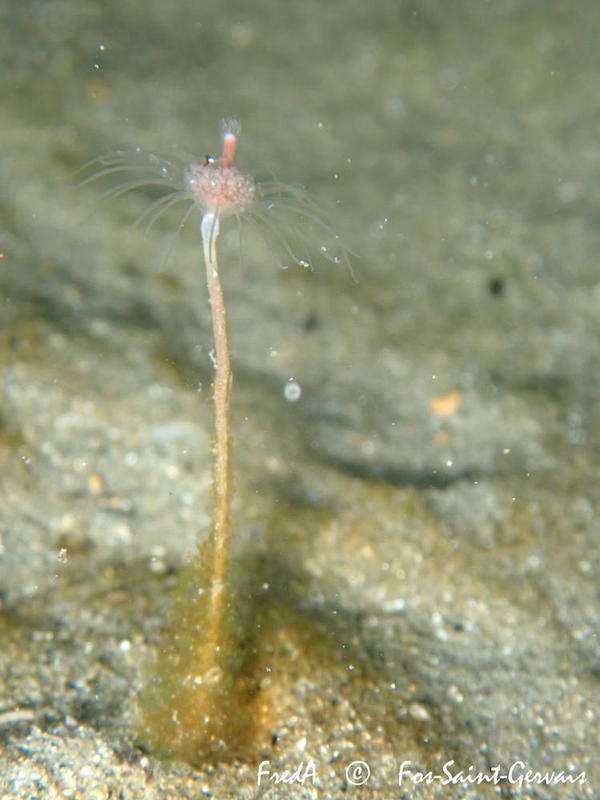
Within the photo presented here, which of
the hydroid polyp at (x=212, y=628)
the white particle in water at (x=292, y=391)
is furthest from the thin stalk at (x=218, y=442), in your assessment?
the white particle in water at (x=292, y=391)

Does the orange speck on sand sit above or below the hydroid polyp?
above

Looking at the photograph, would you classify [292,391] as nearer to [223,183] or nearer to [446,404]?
[446,404]

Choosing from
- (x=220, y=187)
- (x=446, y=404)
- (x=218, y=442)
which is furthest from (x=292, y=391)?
(x=220, y=187)

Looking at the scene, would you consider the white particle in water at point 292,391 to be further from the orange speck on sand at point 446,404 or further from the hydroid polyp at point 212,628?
the hydroid polyp at point 212,628

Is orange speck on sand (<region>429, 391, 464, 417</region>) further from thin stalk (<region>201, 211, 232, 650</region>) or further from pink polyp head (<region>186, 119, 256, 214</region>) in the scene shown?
pink polyp head (<region>186, 119, 256, 214</region>)

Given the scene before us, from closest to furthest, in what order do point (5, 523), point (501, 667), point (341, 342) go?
1. point (501, 667)
2. point (5, 523)
3. point (341, 342)

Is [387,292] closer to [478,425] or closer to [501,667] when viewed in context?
[478,425]

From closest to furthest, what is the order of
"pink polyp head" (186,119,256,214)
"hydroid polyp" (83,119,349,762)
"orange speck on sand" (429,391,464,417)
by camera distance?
"pink polyp head" (186,119,256,214) → "hydroid polyp" (83,119,349,762) → "orange speck on sand" (429,391,464,417)

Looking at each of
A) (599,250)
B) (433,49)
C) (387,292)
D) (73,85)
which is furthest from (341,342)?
(433,49)

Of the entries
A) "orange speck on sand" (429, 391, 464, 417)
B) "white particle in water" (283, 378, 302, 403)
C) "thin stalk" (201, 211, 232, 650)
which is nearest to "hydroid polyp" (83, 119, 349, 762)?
"thin stalk" (201, 211, 232, 650)
